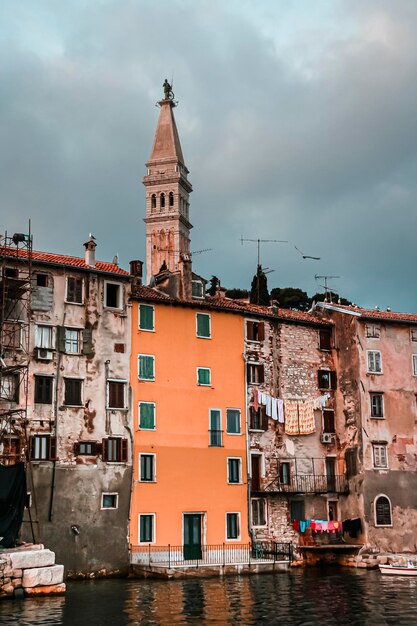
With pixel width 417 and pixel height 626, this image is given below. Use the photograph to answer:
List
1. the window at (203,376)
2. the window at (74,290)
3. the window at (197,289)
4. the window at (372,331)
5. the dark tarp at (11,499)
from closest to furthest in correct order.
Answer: the dark tarp at (11,499) → the window at (74,290) → the window at (203,376) → the window at (197,289) → the window at (372,331)

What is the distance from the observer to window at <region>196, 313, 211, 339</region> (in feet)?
168

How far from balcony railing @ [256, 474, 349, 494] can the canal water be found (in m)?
8.00

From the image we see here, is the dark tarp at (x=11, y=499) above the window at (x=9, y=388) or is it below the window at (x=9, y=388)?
below

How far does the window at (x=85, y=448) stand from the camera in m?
45.3

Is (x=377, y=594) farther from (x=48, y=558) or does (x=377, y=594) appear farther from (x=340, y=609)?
(x=48, y=558)

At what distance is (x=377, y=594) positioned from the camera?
119 ft

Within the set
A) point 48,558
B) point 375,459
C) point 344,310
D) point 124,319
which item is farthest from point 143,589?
point 344,310

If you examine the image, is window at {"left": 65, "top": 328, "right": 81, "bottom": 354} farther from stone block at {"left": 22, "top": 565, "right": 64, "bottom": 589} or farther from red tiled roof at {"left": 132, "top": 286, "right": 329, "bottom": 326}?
stone block at {"left": 22, "top": 565, "right": 64, "bottom": 589}

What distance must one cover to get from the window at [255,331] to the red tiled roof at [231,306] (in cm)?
67

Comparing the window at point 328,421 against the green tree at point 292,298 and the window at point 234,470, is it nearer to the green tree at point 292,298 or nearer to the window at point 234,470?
the window at point 234,470

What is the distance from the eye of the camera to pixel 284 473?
52.4 m

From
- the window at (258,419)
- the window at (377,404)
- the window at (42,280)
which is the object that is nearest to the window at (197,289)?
the window at (258,419)

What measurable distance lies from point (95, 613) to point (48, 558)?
6.18 metres

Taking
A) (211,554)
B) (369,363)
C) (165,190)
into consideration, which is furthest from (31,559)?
(165,190)
